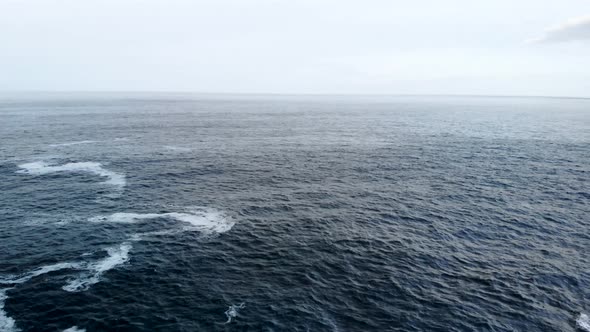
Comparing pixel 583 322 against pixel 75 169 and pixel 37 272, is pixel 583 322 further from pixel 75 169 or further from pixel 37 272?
pixel 75 169

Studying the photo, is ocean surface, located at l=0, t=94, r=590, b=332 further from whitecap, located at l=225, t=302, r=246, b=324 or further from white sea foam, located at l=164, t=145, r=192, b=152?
white sea foam, located at l=164, t=145, r=192, b=152

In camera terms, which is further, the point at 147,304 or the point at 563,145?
the point at 563,145

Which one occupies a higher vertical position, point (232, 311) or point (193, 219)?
point (193, 219)

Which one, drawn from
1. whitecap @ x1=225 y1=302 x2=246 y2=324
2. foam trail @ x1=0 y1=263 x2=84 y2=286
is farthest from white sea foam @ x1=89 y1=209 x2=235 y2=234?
whitecap @ x1=225 y1=302 x2=246 y2=324

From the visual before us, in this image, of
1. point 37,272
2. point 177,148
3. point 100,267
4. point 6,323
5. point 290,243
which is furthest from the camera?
point 177,148

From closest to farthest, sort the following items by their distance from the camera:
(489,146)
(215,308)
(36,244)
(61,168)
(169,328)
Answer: (169,328), (215,308), (36,244), (61,168), (489,146)

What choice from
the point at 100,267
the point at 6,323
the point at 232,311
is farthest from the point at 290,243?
the point at 6,323

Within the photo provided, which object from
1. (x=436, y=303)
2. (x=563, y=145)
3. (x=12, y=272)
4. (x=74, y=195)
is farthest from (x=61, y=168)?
(x=563, y=145)

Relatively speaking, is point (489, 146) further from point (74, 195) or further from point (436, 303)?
point (74, 195)
